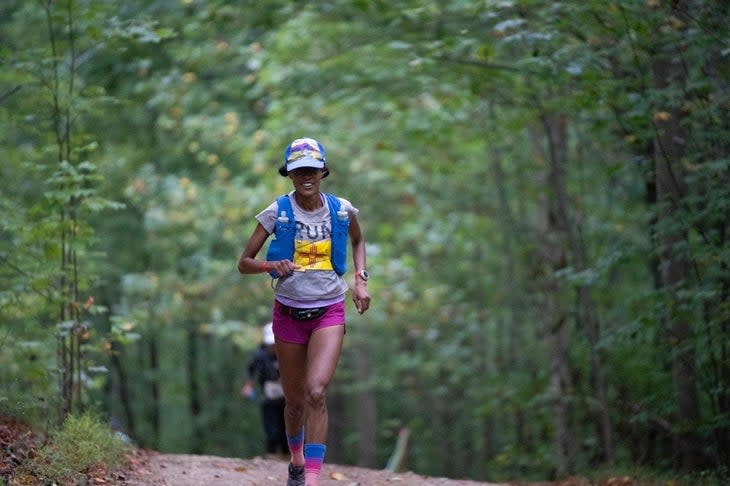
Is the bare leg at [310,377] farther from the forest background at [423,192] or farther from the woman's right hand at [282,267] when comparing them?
the forest background at [423,192]

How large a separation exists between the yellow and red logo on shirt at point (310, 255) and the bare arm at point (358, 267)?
0.29 meters

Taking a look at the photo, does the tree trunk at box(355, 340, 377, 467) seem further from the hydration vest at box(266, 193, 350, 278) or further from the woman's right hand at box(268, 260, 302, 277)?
the woman's right hand at box(268, 260, 302, 277)

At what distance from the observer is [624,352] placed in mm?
15188

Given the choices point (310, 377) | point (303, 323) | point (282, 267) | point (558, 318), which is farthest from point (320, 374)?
point (558, 318)

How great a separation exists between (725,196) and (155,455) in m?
5.51

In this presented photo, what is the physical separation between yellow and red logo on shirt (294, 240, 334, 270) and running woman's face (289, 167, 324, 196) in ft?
1.11

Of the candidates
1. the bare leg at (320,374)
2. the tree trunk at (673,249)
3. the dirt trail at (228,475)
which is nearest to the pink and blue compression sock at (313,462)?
the bare leg at (320,374)

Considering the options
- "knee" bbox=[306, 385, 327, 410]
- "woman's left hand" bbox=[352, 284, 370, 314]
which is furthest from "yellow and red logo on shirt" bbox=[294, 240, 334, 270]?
"knee" bbox=[306, 385, 327, 410]

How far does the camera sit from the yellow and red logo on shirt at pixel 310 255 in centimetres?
690

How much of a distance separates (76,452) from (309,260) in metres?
2.39

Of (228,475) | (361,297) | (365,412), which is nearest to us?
(361,297)

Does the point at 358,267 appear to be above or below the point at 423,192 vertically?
above

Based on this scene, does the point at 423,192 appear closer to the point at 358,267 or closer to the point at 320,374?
the point at 358,267

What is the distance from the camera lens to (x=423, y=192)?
76.3 ft
